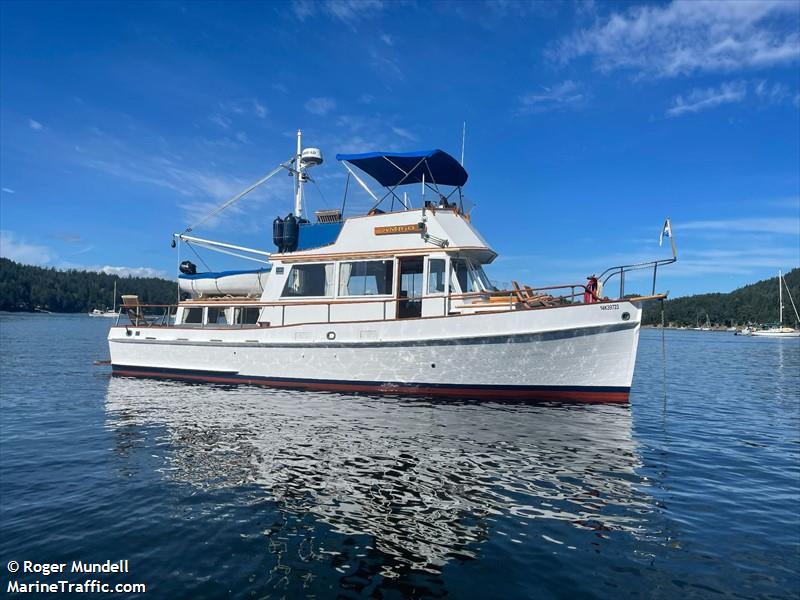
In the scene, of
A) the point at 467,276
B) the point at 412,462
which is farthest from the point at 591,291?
the point at 412,462

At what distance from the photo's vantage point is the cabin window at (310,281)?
50.2 feet

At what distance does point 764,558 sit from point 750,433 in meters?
7.41

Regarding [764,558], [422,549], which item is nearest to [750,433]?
[764,558]

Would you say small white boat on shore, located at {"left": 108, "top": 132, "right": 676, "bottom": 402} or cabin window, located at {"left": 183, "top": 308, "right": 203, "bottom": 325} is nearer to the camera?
small white boat on shore, located at {"left": 108, "top": 132, "right": 676, "bottom": 402}

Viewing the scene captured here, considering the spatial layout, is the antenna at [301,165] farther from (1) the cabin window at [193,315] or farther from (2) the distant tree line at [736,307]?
(2) the distant tree line at [736,307]

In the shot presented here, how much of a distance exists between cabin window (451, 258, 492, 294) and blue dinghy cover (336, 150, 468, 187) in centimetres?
317

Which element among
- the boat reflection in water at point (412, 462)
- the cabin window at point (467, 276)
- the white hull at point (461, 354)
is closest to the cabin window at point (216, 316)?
the white hull at point (461, 354)

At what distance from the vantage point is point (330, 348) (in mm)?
13828

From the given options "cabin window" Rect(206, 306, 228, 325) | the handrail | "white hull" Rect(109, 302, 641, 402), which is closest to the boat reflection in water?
"white hull" Rect(109, 302, 641, 402)

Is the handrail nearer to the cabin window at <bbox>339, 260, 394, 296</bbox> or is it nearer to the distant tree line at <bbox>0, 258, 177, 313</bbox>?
the cabin window at <bbox>339, 260, 394, 296</bbox>

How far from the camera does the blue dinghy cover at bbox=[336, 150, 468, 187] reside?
14508mm

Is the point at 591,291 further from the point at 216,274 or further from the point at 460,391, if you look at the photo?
the point at 216,274

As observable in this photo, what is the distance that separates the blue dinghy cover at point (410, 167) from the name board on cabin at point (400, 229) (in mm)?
1727

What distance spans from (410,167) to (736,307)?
6301 inches
